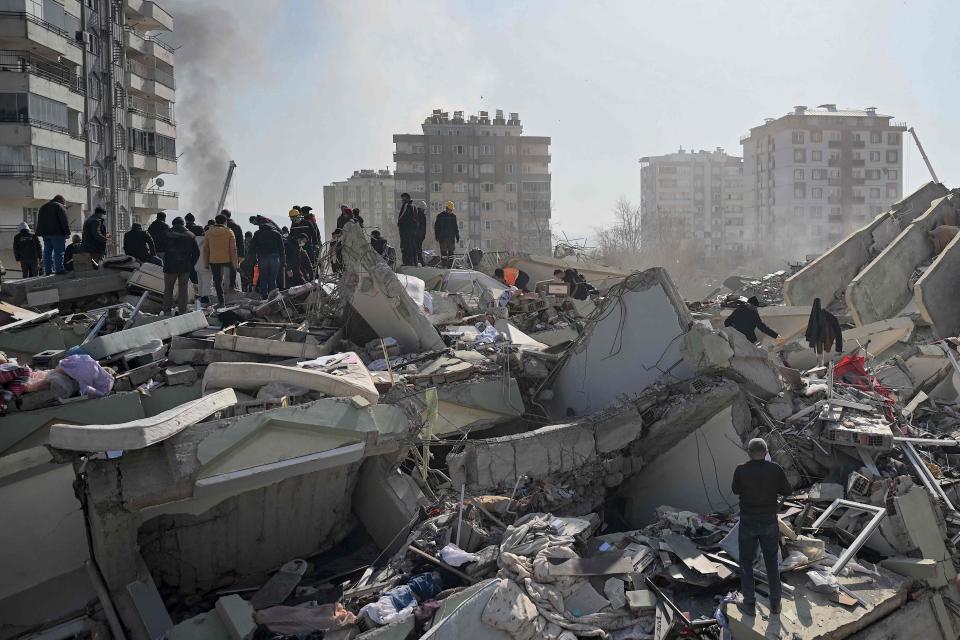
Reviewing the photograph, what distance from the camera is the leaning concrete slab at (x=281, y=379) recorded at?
6.62 m

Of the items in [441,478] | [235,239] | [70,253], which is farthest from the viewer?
[70,253]

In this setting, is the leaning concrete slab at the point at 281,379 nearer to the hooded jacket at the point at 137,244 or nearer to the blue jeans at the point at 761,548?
the blue jeans at the point at 761,548

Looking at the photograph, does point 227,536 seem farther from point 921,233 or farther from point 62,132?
point 62,132

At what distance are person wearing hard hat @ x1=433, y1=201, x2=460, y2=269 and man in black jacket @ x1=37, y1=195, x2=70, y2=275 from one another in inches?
266

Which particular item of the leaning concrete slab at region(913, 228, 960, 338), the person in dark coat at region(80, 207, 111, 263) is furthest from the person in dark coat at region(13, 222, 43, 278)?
the leaning concrete slab at region(913, 228, 960, 338)

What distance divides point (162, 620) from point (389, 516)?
1.94 m

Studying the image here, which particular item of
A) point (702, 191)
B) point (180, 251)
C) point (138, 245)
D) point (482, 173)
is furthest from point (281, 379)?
point (702, 191)

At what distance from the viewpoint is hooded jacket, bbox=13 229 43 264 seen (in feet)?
47.5

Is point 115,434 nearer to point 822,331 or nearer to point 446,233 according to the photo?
point 822,331

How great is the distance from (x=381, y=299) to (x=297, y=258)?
4978mm

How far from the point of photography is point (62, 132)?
29938 mm

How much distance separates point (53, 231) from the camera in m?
13.3

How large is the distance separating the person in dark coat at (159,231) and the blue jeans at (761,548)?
36.1 feet

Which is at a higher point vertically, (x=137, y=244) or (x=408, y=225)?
(x=408, y=225)
